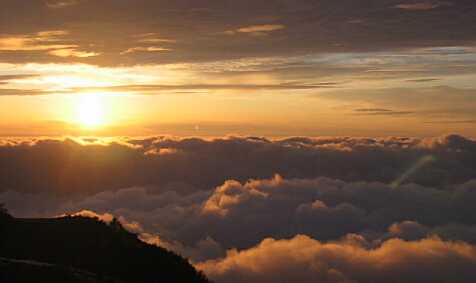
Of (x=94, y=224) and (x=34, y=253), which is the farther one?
(x=94, y=224)

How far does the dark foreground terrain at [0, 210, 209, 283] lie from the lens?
42656mm

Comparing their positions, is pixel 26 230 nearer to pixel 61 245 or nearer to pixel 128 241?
pixel 61 245

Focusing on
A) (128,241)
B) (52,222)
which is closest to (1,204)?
(52,222)

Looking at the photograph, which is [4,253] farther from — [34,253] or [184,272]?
[184,272]

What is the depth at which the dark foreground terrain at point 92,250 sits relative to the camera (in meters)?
42.7

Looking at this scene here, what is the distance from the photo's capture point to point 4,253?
43531 millimetres

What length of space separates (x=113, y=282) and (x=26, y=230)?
14.4 meters

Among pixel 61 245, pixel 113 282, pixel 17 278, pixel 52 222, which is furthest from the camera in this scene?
pixel 52 222

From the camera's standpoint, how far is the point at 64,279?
32.0 meters

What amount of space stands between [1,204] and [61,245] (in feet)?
24.5

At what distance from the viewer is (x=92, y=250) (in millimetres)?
44562

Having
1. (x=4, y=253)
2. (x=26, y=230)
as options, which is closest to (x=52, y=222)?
(x=26, y=230)

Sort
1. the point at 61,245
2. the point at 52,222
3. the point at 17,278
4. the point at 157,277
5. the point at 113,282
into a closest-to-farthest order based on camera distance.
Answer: the point at 17,278
the point at 113,282
the point at 157,277
the point at 61,245
the point at 52,222

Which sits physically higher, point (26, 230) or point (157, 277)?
point (26, 230)
